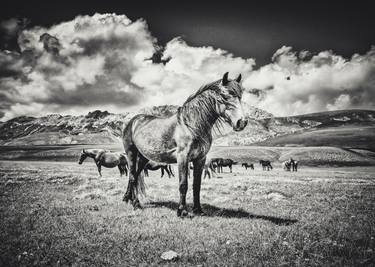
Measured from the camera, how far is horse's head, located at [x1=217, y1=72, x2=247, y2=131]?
645 cm

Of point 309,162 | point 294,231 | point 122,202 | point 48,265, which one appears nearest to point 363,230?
point 294,231

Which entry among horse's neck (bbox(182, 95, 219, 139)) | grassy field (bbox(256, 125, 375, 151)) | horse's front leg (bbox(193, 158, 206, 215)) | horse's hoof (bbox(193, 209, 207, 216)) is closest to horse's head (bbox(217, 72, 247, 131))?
horse's neck (bbox(182, 95, 219, 139))

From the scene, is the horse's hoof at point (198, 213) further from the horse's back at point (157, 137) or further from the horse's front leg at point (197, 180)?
the horse's back at point (157, 137)

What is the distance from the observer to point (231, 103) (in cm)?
661

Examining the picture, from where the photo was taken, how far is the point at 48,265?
3.86 m

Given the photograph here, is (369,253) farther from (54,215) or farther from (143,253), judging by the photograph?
(54,215)

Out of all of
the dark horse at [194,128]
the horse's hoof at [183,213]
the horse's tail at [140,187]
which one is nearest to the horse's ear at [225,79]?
the dark horse at [194,128]

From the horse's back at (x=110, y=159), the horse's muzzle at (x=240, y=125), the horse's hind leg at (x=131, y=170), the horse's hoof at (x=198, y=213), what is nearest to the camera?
the horse's muzzle at (x=240, y=125)

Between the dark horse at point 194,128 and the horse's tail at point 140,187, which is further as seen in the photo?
the horse's tail at point 140,187

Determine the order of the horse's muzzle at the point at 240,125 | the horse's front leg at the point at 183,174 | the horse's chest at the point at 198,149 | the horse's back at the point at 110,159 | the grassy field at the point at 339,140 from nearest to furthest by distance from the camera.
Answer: the horse's muzzle at the point at 240,125, the horse's front leg at the point at 183,174, the horse's chest at the point at 198,149, the horse's back at the point at 110,159, the grassy field at the point at 339,140

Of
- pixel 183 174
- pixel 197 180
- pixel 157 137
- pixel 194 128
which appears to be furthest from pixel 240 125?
pixel 157 137

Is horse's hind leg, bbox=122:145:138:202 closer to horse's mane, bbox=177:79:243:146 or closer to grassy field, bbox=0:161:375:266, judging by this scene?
grassy field, bbox=0:161:375:266

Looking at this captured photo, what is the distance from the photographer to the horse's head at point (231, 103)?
254 inches

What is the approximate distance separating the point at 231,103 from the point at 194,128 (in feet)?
4.06
